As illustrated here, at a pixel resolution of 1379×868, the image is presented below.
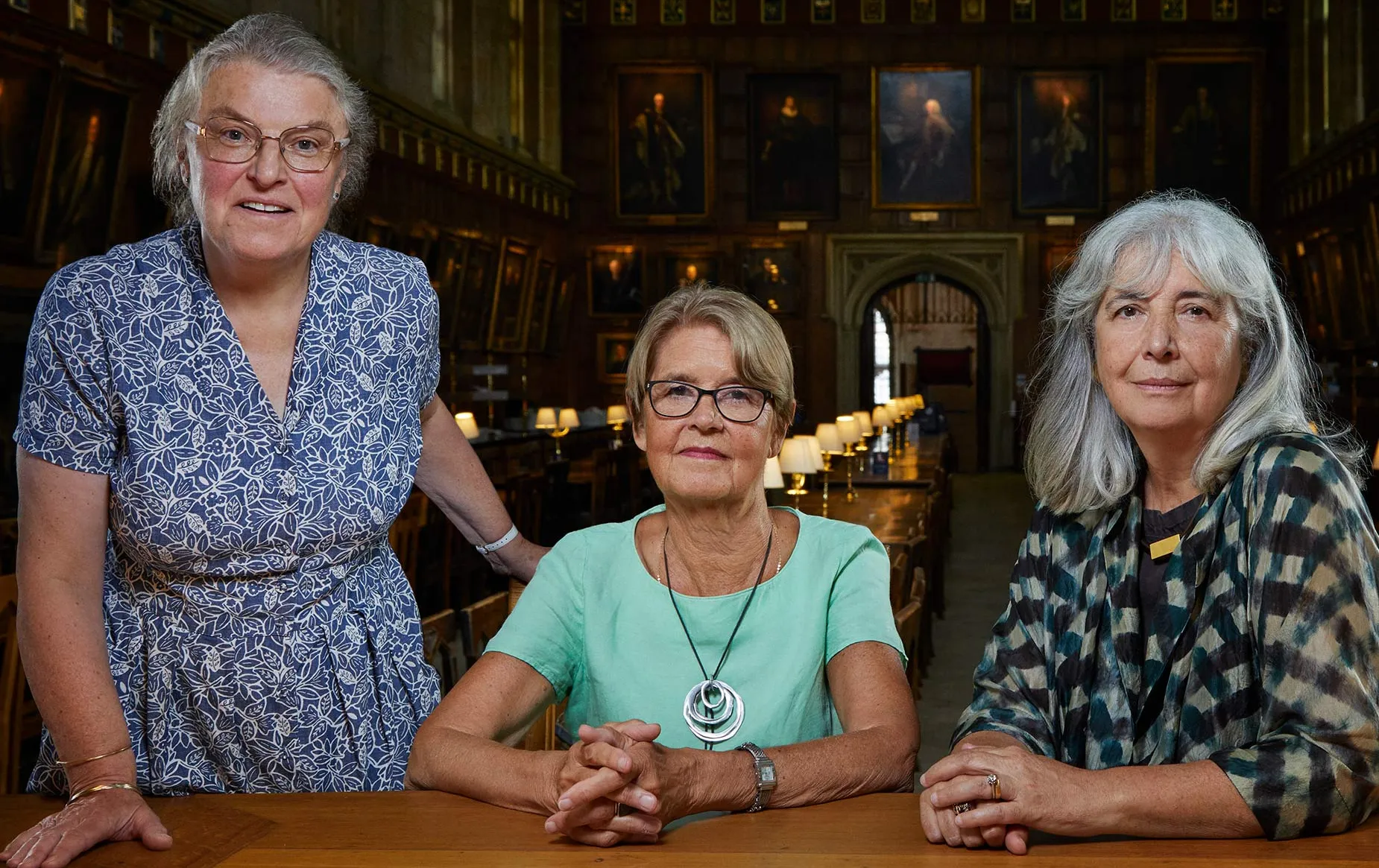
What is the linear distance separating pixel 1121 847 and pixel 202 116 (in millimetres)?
1693

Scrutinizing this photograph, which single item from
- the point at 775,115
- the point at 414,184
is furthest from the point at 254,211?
the point at 775,115

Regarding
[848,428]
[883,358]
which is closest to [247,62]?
[848,428]

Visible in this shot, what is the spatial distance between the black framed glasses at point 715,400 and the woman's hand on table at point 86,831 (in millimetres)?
958

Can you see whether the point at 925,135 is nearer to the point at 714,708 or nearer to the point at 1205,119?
the point at 1205,119

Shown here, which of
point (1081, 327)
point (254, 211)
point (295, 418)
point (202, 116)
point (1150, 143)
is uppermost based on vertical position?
point (1150, 143)

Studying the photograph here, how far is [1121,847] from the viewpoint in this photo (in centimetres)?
167

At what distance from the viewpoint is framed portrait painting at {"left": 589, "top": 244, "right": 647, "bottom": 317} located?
19078 millimetres

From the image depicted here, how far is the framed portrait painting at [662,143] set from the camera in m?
18.9

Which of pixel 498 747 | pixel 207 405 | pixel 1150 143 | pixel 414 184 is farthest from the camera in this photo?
pixel 1150 143

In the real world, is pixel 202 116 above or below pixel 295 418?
above

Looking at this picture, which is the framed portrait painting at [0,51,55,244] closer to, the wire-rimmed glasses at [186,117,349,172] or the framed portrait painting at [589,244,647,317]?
the wire-rimmed glasses at [186,117,349,172]

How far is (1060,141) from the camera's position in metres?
18.8

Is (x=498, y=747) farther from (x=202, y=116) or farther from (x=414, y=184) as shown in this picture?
(x=414, y=184)

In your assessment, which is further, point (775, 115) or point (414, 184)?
point (775, 115)
